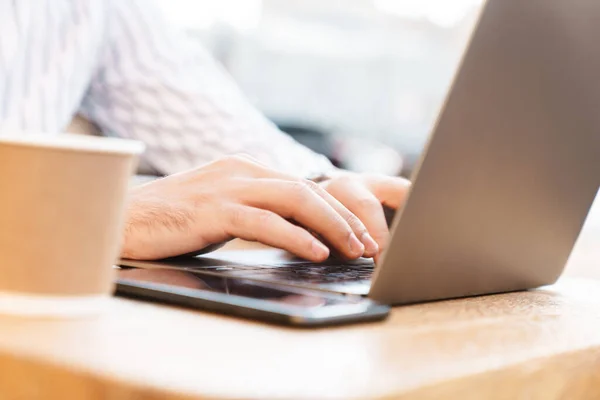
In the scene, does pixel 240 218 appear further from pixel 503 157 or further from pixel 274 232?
pixel 503 157

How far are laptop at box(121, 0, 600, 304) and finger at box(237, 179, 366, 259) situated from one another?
30 millimetres

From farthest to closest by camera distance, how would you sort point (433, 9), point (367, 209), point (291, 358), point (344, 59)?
point (344, 59) → point (433, 9) → point (367, 209) → point (291, 358)

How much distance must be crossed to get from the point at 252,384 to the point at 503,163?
33 cm

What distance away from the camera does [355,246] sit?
73cm

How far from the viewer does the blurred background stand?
4.14 m

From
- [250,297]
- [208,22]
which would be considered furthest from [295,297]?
[208,22]

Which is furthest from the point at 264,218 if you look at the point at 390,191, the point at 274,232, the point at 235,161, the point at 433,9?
the point at 433,9

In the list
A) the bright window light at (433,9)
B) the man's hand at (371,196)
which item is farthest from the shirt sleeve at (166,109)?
the bright window light at (433,9)

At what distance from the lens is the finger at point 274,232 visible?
2.27ft

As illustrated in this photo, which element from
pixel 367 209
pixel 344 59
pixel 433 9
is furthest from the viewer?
pixel 344 59

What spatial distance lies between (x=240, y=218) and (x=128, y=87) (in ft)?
3.06

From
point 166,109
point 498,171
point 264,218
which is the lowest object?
point 166,109

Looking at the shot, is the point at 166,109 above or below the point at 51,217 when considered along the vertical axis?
below

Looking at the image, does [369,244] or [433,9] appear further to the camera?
[433,9]
